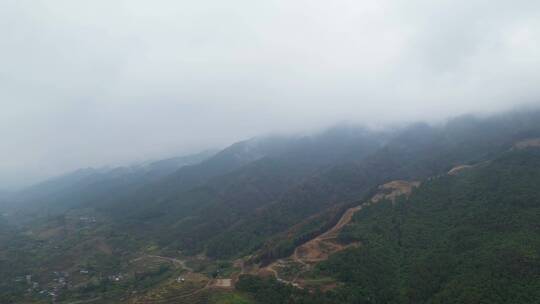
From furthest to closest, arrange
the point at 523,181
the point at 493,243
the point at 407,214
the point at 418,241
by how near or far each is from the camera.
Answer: the point at 407,214
the point at 523,181
the point at 418,241
the point at 493,243

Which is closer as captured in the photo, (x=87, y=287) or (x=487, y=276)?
(x=487, y=276)

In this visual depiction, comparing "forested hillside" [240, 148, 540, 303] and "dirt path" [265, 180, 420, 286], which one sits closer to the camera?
"forested hillside" [240, 148, 540, 303]

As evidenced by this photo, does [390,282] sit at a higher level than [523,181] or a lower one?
lower

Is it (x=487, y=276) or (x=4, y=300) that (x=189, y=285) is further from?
Result: (x=487, y=276)

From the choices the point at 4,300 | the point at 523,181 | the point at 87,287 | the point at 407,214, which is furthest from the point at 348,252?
the point at 4,300

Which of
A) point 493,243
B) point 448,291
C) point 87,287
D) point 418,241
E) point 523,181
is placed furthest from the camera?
point 87,287

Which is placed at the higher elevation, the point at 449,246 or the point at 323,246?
the point at 323,246

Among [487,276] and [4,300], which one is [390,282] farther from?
[4,300]

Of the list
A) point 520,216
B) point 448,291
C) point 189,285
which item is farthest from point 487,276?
point 189,285

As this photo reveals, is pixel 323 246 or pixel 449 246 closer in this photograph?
pixel 449 246

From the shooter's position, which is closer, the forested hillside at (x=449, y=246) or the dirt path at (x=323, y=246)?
the forested hillside at (x=449, y=246)
